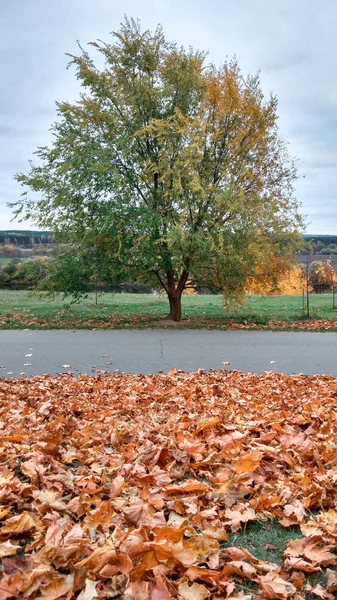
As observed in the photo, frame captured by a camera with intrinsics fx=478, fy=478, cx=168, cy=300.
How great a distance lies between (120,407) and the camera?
504 cm

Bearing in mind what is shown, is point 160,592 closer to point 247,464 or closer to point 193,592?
point 193,592

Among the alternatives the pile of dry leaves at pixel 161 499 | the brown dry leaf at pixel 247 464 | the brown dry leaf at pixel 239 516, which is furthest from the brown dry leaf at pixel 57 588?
the brown dry leaf at pixel 247 464

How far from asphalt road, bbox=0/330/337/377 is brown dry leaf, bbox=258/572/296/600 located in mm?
6501

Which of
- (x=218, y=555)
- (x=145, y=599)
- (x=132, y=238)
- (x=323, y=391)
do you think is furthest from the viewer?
(x=132, y=238)

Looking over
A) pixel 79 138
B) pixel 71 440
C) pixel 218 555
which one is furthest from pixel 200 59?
pixel 218 555

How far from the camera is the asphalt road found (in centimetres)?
879

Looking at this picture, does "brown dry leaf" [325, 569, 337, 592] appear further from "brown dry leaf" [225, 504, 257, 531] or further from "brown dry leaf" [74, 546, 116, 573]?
"brown dry leaf" [74, 546, 116, 573]

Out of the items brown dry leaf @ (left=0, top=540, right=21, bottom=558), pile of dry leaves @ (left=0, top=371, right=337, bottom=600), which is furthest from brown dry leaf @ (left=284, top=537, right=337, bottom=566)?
brown dry leaf @ (left=0, top=540, right=21, bottom=558)

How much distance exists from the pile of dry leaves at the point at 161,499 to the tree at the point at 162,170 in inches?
417

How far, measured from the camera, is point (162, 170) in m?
15.1

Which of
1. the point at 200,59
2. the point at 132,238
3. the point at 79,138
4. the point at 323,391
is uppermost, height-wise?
the point at 200,59

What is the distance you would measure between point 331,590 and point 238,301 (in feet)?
47.5

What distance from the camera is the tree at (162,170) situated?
14734 millimetres

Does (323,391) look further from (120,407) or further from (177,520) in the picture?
(177,520)
